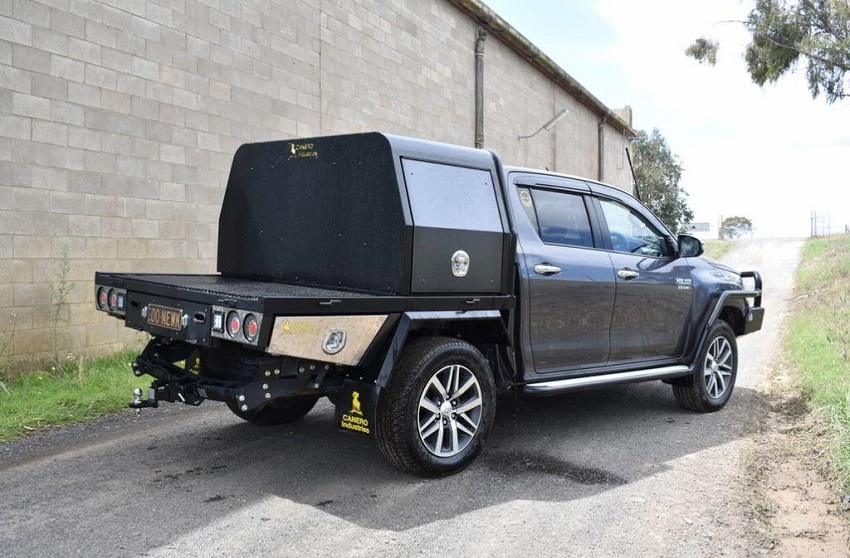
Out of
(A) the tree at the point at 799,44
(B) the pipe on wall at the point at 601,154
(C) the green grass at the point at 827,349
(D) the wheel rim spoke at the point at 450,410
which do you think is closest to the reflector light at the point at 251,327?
(D) the wheel rim spoke at the point at 450,410

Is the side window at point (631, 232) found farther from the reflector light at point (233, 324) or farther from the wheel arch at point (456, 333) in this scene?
the reflector light at point (233, 324)

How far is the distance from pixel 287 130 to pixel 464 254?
6673mm

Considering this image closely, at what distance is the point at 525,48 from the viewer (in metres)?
18.2

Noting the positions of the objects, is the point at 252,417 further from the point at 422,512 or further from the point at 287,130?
the point at 287,130

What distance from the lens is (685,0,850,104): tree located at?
16.8 meters

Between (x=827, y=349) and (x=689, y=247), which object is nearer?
(x=689, y=247)

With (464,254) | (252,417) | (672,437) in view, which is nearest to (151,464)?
(252,417)

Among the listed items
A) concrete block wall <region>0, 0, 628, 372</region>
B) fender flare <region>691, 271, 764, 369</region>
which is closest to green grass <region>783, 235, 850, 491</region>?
fender flare <region>691, 271, 764, 369</region>

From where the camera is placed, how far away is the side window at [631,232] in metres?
5.80

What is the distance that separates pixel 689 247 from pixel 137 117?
6.14 meters

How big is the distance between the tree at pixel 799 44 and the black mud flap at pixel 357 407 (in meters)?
16.8

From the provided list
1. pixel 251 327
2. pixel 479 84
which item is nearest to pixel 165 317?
pixel 251 327

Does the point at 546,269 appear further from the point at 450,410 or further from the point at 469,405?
the point at 450,410

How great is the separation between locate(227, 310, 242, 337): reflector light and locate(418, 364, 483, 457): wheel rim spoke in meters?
1.15
